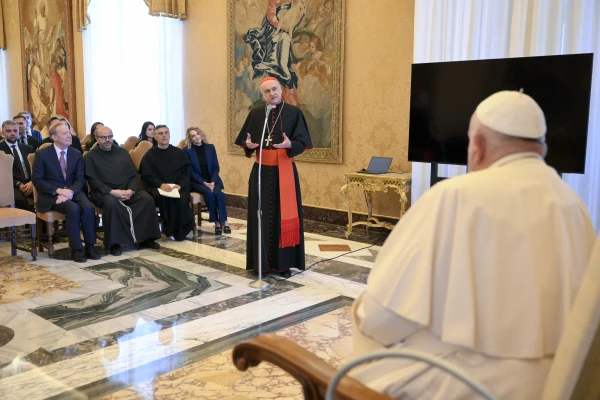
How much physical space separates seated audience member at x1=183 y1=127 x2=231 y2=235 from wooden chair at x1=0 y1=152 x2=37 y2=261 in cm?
213

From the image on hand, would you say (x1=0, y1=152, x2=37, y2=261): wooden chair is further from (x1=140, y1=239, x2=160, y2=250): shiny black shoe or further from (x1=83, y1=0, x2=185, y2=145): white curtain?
(x1=83, y1=0, x2=185, y2=145): white curtain

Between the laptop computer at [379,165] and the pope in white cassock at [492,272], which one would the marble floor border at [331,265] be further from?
the pope in white cassock at [492,272]

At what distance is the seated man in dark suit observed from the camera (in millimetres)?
6152

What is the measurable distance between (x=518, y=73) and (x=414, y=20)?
2193 millimetres

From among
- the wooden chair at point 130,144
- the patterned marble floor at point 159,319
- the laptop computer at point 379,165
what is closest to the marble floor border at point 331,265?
the patterned marble floor at point 159,319

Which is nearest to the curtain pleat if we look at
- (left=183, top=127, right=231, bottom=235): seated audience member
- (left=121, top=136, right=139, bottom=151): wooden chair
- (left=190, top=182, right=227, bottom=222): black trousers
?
(left=121, top=136, right=139, bottom=151): wooden chair

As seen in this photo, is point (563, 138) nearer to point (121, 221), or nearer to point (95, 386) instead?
point (95, 386)

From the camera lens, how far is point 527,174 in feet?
5.28

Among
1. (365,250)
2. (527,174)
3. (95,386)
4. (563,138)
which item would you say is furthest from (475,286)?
(365,250)

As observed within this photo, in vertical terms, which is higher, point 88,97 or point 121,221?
point 88,97

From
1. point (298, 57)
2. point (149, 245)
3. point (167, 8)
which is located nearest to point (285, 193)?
point (149, 245)

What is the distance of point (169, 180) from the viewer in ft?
24.0

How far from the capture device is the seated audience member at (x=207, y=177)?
7.50 meters

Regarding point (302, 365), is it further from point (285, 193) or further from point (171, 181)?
point (171, 181)
